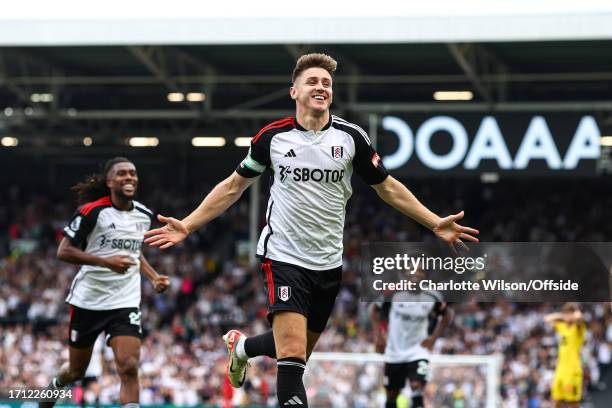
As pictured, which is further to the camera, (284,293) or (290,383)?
(284,293)

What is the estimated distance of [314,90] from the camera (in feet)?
23.3

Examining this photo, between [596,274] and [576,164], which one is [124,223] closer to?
[596,274]

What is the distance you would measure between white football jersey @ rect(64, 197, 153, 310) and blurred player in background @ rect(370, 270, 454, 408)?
3.02 meters

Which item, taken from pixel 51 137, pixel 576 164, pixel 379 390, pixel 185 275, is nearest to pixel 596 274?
pixel 379 390

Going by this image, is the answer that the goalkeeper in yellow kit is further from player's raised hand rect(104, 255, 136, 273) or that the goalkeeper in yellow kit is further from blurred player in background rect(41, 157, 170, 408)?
player's raised hand rect(104, 255, 136, 273)

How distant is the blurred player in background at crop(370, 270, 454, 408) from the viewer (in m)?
11.7

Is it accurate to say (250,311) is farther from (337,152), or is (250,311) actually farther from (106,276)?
(337,152)

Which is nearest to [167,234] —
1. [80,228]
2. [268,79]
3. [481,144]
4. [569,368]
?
[80,228]

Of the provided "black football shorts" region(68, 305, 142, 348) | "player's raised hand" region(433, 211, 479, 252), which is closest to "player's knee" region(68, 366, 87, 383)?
"black football shorts" region(68, 305, 142, 348)

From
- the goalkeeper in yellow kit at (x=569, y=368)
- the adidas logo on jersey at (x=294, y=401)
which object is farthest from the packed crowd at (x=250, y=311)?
the adidas logo on jersey at (x=294, y=401)

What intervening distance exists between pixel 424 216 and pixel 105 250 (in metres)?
3.47

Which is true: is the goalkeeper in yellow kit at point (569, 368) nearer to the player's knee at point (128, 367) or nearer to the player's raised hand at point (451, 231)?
the player's knee at point (128, 367)

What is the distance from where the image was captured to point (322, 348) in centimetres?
2350

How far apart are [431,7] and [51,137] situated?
1203 centimetres
